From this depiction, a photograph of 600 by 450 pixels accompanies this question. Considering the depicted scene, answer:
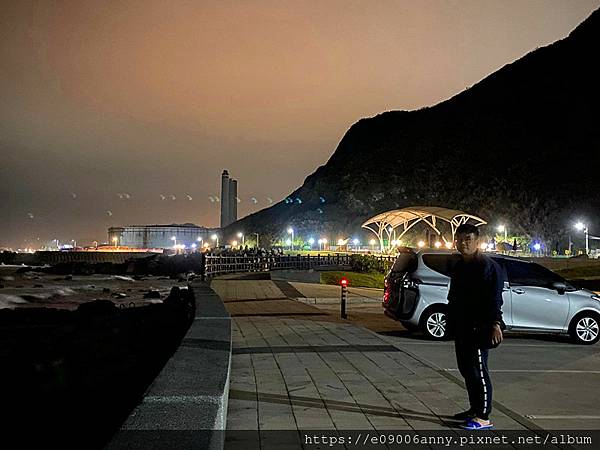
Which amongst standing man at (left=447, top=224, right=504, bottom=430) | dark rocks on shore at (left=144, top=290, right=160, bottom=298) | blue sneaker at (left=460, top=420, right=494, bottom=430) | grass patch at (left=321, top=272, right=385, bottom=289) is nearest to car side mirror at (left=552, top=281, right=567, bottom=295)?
standing man at (left=447, top=224, right=504, bottom=430)

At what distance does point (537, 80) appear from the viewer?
19112 cm

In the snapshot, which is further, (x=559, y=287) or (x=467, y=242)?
(x=559, y=287)

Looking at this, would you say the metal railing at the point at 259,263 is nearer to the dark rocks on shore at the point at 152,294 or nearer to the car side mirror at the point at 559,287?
the dark rocks on shore at the point at 152,294

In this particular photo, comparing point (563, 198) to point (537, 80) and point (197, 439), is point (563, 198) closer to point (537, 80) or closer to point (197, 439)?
point (537, 80)

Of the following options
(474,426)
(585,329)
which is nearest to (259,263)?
(585,329)

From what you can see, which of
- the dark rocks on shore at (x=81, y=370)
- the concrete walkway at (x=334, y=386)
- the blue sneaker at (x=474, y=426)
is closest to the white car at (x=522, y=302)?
the concrete walkway at (x=334, y=386)

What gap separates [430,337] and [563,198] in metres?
114

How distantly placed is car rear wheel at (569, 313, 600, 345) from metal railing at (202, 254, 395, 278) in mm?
21792

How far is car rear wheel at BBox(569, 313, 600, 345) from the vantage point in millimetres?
13266

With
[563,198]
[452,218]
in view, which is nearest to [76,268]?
[452,218]

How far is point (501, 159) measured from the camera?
15638 centimetres

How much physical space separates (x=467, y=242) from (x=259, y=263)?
38.8 metres

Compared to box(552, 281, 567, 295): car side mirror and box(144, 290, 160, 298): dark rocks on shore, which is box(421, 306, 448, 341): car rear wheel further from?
box(144, 290, 160, 298): dark rocks on shore

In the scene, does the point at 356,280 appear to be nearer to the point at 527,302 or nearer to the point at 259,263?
the point at 259,263
